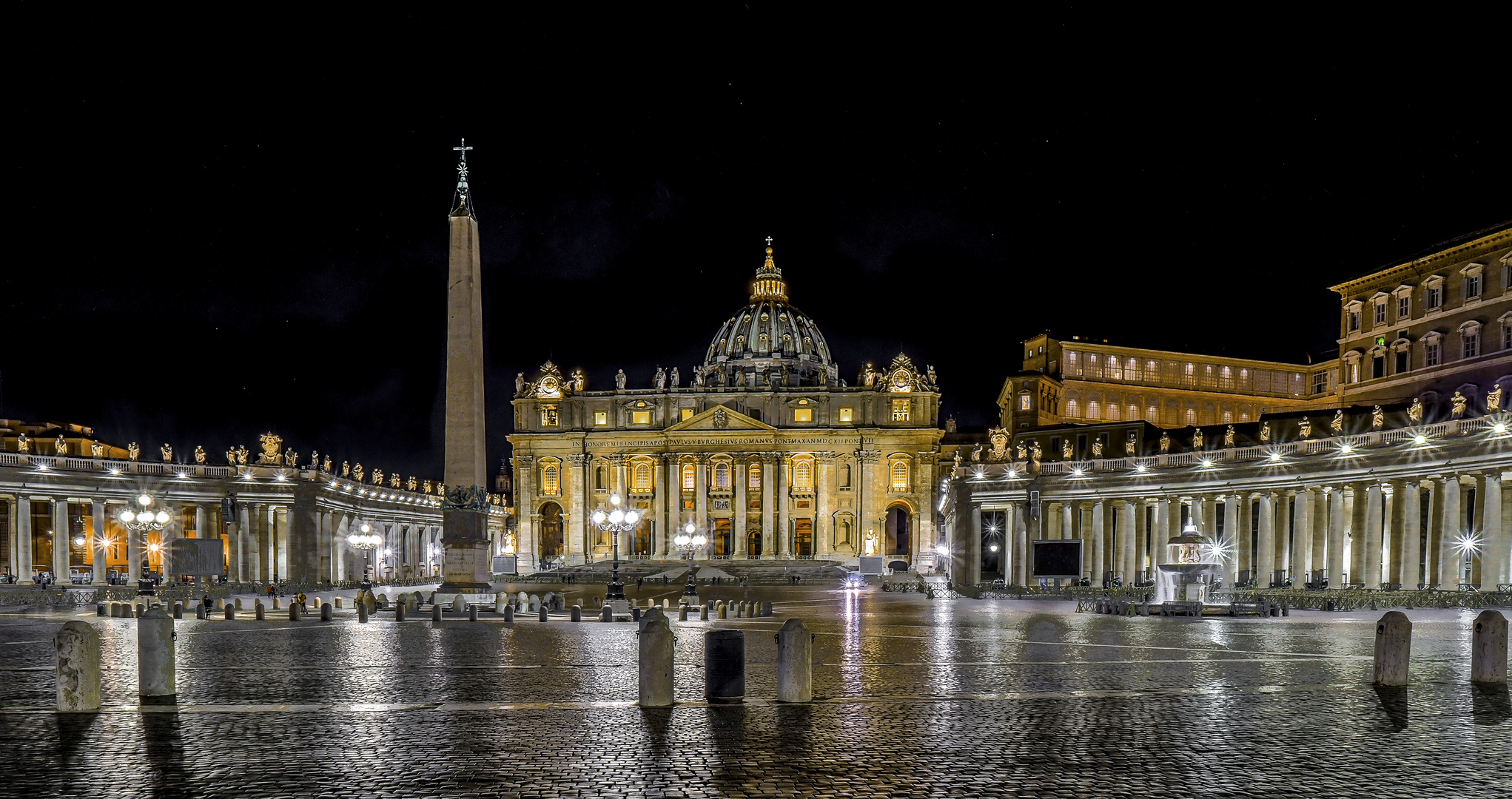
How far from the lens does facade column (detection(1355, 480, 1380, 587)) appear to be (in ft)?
182

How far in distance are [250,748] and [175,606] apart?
1202 inches

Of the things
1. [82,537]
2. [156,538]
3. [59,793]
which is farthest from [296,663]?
[156,538]

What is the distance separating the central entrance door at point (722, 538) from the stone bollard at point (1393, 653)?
124 m

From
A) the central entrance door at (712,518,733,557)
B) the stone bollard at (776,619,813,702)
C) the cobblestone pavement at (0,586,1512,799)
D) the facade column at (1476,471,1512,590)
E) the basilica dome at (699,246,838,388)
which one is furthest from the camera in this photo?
the basilica dome at (699,246,838,388)

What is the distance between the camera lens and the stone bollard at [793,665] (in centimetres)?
1652

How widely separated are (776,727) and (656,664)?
2223 millimetres

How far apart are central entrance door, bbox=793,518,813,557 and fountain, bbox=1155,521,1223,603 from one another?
95245mm

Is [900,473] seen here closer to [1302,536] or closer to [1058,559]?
[1302,536]

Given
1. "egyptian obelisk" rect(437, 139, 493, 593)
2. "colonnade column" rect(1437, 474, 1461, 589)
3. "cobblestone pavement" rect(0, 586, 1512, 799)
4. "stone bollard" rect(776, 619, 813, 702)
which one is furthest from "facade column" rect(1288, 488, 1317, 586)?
"stone bollard" rect(776, 619, 813, 702)

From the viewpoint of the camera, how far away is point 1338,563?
58.6 m

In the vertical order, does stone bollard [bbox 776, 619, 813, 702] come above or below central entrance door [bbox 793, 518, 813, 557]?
above

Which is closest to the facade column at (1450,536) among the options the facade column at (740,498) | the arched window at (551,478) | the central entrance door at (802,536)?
the facade column at (740,498)

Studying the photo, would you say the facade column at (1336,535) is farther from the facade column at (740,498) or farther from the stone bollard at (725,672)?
the facade column at (740,498)

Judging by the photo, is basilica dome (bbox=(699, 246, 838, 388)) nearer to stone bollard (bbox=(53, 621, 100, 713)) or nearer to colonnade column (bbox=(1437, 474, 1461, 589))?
colonnade column (bbox=(1437, 474, 1461, 589))
